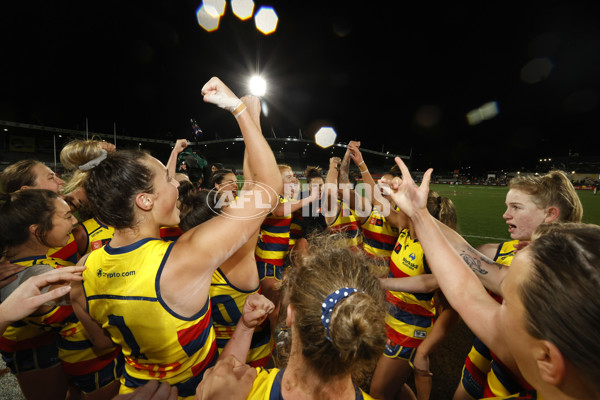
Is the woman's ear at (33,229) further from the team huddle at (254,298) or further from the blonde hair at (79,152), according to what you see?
the blonde hair at (79,152)

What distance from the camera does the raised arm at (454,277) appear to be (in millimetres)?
1289

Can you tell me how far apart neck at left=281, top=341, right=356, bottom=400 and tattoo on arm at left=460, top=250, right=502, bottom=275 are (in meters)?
1.37

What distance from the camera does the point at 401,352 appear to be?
258 centimetres

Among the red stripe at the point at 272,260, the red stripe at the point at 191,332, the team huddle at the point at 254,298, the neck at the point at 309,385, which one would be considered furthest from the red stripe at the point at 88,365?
the red stripe at the point at 272,260

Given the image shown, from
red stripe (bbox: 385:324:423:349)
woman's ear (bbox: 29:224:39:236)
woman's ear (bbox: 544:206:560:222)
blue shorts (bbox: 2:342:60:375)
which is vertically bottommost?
red stripe (bbox: 385:324:423:349)

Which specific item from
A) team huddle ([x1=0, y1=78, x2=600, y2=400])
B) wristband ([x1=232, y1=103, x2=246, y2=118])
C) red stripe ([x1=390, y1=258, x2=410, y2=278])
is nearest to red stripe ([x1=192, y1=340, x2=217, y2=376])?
team huddle ([x1=0, y1=78, x2=600, y2=400])

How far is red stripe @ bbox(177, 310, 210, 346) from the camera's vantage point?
1.36 meters

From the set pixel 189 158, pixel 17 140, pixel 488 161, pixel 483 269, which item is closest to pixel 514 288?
pixel 483 269

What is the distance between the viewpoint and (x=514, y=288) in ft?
3.15

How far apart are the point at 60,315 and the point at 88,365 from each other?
584 millimetres

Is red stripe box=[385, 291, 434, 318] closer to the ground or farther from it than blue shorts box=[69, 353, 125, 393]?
farther from it

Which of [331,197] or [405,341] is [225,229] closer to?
[405,341]

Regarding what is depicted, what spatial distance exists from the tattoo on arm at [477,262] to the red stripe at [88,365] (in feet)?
9.96

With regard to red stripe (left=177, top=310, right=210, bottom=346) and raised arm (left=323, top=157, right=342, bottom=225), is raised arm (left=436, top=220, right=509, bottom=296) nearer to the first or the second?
red stripe (left=177, top=310, right=210, bottom=346)
